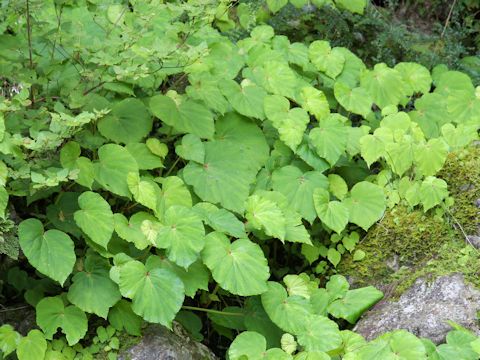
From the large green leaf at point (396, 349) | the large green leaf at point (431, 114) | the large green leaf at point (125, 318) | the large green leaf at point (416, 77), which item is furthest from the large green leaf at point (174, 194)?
the large green leaf at point (416, 77)

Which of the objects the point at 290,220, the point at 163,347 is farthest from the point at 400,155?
the point at 163,347

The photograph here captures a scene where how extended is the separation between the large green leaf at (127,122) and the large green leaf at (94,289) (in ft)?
1.99

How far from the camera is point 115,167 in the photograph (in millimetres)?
2830

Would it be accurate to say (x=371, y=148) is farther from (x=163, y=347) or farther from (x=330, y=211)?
(x=163, y=347)

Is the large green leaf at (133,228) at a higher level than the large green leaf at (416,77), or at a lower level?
lower

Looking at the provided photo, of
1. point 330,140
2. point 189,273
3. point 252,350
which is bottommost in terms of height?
point 252,350

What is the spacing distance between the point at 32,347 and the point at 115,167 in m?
0.83

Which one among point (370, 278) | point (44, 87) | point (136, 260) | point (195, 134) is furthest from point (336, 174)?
point (44, 87)

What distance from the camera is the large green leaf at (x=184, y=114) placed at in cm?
309

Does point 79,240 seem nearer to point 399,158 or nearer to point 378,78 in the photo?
point 399,158

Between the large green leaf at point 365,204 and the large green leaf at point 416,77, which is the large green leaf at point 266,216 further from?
the large green leaf at point 416,77

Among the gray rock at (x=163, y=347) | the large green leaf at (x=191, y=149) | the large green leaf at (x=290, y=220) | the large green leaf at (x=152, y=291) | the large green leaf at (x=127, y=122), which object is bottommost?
the gray rock at (x=163, y=347)

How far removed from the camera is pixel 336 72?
147 inches

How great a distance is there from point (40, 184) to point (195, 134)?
0.95 m
